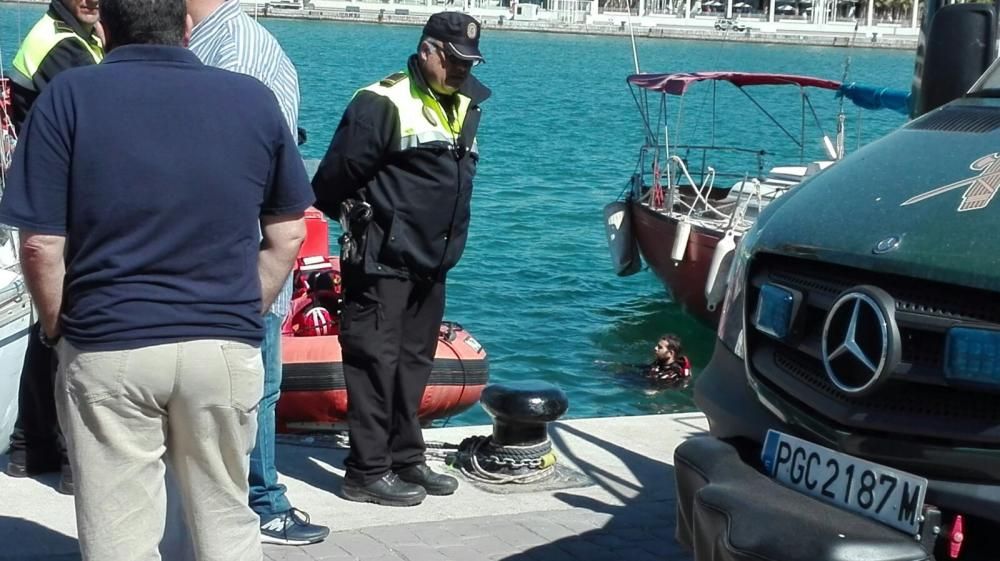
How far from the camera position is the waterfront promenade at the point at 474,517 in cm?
548

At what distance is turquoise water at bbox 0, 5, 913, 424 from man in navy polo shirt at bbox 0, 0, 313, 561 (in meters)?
7.18

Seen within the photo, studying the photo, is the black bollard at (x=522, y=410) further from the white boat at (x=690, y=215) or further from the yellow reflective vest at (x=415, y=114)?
the white boat at (x=690, y=215)

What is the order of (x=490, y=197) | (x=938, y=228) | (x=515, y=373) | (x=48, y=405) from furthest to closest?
(x=490, y=197)
(x=515, y=373)
(x=48, y=405)
(x=938, y=228)

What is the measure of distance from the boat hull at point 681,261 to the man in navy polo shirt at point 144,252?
48.3 ft

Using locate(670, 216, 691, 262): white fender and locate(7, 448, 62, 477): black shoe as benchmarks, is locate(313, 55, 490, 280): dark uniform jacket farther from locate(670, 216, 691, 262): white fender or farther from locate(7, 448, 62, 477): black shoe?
locate(670, 216, 691, 262): white fender

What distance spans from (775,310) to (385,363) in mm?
2350

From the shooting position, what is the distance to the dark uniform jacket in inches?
234

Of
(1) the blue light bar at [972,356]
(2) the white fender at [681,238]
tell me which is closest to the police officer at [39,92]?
(1) the blue light bar at [972,356]

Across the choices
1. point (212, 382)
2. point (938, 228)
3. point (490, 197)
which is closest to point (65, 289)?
point (212, 382)

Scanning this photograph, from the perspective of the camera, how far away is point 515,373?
16297mm

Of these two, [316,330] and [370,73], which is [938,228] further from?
[370,73]

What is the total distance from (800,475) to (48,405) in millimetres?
3273

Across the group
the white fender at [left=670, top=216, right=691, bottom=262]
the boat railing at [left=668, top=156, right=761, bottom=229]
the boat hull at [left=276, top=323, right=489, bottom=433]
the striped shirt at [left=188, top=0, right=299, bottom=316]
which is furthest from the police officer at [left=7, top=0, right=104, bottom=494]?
the white fender at [left=670, top=216, right=691, bottom=262]

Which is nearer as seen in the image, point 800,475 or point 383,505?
point 800,475
